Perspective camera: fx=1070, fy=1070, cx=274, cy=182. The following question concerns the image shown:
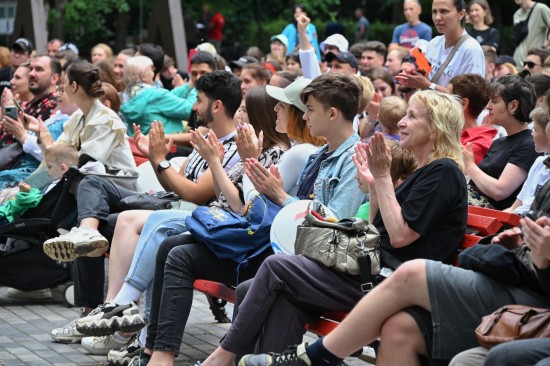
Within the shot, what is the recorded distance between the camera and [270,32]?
2788cm

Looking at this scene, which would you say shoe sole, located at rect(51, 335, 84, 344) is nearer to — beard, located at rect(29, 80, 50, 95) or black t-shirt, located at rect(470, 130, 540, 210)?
black t-shirt, located at rect(470, 130, 540, 210)

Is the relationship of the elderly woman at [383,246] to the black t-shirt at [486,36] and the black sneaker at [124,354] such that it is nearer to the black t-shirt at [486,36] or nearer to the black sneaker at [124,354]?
the black sneaker at [124,354]

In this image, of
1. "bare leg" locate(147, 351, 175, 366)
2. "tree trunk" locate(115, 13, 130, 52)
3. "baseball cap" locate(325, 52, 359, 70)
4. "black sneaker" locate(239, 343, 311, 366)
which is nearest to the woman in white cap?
"baseball cap" locate(325, 52, 359, 70)

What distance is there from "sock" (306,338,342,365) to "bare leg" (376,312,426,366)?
1.05ft

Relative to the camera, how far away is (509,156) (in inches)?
263

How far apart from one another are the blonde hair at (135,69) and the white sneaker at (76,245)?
13.9 feet

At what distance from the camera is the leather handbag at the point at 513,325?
14.0ft

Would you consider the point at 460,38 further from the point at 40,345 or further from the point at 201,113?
the point at 40,345

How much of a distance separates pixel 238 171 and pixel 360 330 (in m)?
2.21

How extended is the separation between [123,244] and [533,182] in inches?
102

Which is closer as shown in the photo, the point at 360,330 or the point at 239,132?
the point at 360,330

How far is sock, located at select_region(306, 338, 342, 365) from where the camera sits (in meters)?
4.85

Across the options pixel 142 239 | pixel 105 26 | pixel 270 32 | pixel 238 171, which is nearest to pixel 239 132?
pixel 238 171


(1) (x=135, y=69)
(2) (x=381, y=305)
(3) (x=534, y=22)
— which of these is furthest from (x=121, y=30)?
(2) (x=381, y=305)
